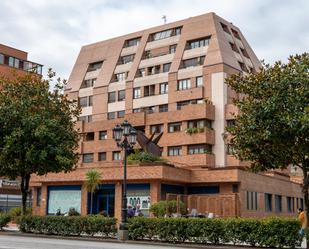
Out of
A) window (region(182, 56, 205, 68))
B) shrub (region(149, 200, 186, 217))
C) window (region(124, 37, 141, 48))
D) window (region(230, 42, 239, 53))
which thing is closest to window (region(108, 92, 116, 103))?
window (region(124, 37, 141, 48))

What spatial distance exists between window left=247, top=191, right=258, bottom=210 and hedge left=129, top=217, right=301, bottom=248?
23384 mm

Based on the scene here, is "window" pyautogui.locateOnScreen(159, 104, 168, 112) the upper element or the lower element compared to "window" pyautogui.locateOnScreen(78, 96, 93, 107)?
lower

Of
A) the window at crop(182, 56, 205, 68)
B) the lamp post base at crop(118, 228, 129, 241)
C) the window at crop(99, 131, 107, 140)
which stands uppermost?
the window at crop(182, 56, 205, 68)

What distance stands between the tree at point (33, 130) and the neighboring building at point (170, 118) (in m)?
11.8

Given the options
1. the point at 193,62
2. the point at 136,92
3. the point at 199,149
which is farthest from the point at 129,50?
the point at 199,149

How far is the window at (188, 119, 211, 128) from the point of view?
57581 mm

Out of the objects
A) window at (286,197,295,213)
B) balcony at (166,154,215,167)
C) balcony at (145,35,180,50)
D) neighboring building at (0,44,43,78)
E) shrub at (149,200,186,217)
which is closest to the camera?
shrub at (149,200,186,217)

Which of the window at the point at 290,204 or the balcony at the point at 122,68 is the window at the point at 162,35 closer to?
the balcony at the point at 122,68

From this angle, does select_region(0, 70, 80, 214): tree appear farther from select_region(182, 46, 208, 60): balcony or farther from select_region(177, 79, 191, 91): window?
→ select_region(182, 46, 208, 60): balcony

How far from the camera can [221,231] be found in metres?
22.2

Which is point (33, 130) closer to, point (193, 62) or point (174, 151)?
point (174, 151)

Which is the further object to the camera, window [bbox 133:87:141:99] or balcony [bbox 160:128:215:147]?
window [bbox 133:87:141:99]

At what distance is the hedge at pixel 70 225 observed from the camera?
84.0 ft

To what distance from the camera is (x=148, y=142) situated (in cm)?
4794
